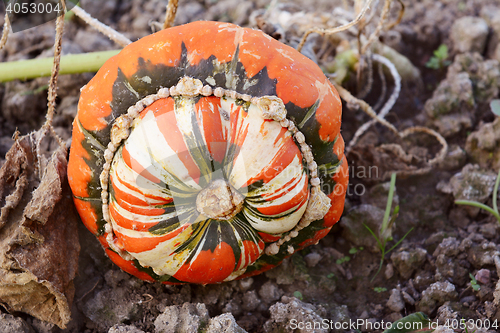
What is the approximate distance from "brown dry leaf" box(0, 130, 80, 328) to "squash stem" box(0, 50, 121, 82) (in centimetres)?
69

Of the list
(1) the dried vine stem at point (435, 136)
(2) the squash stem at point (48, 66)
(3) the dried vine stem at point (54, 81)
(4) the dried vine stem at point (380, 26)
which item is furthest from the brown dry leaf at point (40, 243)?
(1) the dried vine stem at point (435, 136)

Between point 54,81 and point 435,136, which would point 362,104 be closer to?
point 435,136

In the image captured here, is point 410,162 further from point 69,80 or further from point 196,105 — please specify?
point 69,80

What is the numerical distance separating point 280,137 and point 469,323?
1.13 metres

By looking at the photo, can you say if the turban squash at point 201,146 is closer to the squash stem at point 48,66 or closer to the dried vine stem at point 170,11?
the dried vine stem at point 170,11

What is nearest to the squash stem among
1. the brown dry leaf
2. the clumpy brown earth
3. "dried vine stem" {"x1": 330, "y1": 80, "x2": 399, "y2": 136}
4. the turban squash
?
the clumpy brown earth

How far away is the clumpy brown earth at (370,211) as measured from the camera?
1.95 m

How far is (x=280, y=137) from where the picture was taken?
1.67 meters

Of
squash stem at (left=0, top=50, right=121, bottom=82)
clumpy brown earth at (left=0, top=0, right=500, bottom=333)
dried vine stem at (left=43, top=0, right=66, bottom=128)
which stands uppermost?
dried vine stem at (left=43, top=0, right=66, bottom=128)

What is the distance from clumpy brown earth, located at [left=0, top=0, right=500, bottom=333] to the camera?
6.40ft

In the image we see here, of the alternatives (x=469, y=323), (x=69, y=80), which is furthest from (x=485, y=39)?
(x=69, y=80)

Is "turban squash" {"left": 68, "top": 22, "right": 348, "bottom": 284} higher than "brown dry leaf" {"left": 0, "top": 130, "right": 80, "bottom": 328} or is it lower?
higher

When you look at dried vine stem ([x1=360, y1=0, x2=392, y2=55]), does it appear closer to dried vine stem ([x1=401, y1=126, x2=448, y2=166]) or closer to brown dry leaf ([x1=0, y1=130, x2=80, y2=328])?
dried vine stem ([x1=401, y1=126, x2=448, y2=166])

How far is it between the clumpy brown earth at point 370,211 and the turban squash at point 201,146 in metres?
0.28
